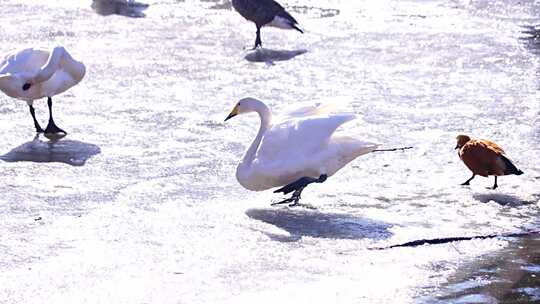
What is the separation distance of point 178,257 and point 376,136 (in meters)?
2.89

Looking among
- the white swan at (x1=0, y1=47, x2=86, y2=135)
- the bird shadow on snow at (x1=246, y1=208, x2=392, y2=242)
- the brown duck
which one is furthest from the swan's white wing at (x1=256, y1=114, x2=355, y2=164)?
the white swan at (x1=0, y1=47, x2=86, y2=135)

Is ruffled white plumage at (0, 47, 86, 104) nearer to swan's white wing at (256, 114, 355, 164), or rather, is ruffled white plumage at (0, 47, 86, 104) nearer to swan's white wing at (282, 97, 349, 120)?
swan's white wing at (282, 97, 349, 120)

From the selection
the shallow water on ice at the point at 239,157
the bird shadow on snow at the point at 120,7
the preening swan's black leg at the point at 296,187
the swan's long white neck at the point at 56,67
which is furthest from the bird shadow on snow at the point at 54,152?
the bird shadow on snow at the point at 120,7

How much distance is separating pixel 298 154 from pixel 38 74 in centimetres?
259

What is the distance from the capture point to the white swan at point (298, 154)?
6613 millimetres

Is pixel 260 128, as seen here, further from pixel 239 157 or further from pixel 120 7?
pixel 120 7

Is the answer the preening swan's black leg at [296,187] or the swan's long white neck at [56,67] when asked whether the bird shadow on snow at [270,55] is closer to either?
Result: the swan's long white neck at [56,67]

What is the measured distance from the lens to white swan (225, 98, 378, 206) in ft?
21.7

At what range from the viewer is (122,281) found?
17.4 ft

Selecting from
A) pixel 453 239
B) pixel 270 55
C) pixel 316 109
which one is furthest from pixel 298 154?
pixel 270 55

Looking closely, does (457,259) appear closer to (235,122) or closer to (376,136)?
(376,136)

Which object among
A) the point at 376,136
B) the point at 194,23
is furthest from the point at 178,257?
the point at 194,23

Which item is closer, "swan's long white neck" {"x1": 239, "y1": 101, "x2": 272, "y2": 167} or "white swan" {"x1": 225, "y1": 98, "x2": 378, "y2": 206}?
"white swan" {"x1": 225, "y1": 98, "x2": 378, "y2": 206}

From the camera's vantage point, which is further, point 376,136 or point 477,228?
point 376,136
